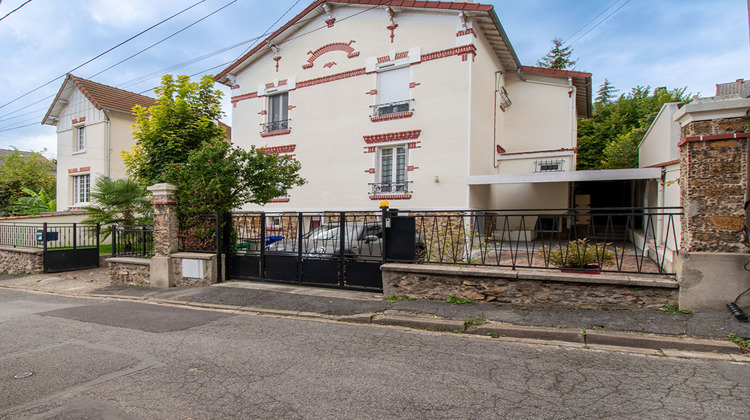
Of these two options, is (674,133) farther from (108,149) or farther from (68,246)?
(108,149)

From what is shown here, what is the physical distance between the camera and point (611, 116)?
27.1 meters

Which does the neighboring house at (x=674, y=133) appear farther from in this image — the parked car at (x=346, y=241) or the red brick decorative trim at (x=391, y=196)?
the red brick decorative trim at (x=391, y=196)

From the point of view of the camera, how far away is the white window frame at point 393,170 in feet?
46.7

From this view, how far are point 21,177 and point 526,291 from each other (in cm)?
3595

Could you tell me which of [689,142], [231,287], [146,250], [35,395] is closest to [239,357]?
[35,395]

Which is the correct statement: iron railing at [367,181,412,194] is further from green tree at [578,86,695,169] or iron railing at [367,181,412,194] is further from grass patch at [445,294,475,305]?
green tree at [578,86,695,169]

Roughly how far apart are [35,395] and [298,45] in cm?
1527

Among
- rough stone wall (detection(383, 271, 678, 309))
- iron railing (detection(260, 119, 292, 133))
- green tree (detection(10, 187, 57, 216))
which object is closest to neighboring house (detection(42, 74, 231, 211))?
green tree (detection(10, 187, 57, 216))

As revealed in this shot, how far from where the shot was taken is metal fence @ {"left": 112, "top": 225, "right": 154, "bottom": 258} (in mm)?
10656

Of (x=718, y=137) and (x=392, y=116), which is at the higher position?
(x=392, y=116)

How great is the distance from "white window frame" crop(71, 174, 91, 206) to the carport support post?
16.6 meters

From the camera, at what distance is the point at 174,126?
40.3ft

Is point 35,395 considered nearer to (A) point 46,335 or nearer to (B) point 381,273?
(A) point 46,335

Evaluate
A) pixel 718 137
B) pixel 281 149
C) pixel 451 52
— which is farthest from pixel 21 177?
pixel 718 137
